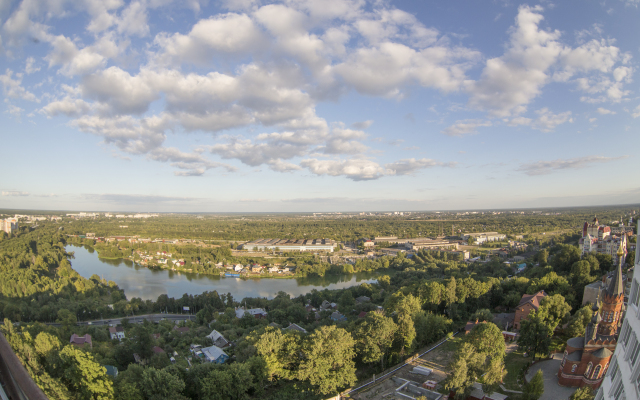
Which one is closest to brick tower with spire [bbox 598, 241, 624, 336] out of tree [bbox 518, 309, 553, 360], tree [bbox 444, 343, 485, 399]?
tree [bbox 518, 309, 553, 360]

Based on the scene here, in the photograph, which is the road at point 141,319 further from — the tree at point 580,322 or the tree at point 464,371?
the tree at point 580,322

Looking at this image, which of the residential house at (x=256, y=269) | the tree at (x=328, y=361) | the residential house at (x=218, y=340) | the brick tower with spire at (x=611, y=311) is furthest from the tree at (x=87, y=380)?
the residential house at (x=256, y=269)

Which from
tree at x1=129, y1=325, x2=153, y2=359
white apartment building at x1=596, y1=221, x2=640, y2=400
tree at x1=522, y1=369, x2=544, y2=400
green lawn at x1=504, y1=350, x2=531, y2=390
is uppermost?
white apartment building at x1=596, y1=221, x2=640, y2=400

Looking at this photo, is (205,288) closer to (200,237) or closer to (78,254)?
(78,254)

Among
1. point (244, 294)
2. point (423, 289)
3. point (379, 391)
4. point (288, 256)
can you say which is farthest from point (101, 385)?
point (288, 256)

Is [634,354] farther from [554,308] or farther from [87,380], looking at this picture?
[554,308]

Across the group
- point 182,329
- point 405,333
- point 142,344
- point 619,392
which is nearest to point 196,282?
point 182,329

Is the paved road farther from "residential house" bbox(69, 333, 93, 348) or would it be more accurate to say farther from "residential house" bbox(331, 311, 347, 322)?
"residential house" bbox(69, 333, 93, 348)
